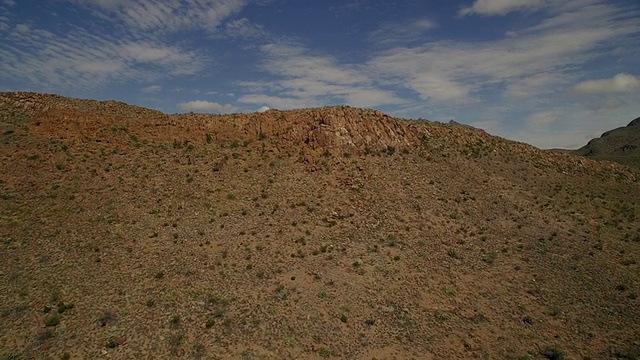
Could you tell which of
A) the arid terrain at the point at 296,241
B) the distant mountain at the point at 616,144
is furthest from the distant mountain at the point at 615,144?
the arid terrain at the point at 296,241

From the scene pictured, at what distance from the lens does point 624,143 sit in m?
110

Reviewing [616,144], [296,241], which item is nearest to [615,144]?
[616,144]

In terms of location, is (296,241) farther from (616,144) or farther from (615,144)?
(615,144)

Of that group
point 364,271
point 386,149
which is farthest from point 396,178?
point 364,271

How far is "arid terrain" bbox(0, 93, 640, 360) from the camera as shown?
17425 mm

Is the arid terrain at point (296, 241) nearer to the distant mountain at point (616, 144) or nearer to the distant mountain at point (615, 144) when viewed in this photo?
the distant mountain at point (615, 144)

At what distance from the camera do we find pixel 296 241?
24078 millimetres

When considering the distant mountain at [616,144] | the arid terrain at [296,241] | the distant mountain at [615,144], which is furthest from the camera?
the distant mountain at [616,144]

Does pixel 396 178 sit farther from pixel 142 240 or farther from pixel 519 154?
pixel 142 240

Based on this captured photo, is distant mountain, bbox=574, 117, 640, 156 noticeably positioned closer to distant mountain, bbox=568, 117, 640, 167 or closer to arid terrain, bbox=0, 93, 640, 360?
distant mountain, bbox=568, 117, 640, 167

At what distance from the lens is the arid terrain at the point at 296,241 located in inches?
686

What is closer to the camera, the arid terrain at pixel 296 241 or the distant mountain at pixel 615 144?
the arid terrain at pixel 296 241

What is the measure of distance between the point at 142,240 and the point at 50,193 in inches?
308

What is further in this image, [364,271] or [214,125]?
[214,125]
